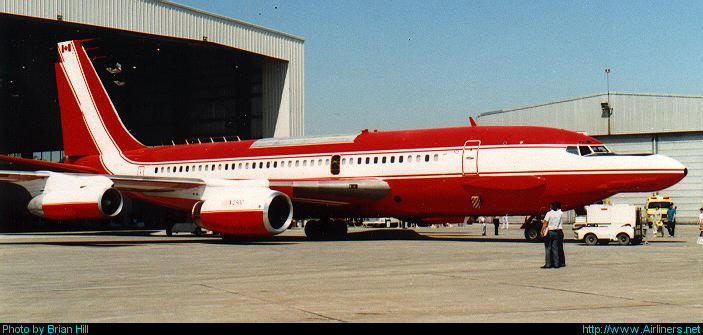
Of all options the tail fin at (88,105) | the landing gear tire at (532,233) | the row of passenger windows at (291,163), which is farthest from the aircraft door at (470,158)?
the tail fin at (88,105)

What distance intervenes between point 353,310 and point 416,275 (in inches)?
193

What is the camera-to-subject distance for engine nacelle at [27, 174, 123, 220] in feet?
82.2

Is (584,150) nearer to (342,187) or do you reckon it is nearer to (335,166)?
→ (342,187)

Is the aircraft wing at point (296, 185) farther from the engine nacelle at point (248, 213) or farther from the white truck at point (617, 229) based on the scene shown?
the white truck at point (617, 229)

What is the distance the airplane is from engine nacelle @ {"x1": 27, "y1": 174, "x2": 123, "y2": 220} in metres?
0.04

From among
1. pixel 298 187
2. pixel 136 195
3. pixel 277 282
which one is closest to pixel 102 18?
pixel 136 195

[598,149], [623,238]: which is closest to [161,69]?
[598,149]

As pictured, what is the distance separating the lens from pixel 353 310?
956 centimetres

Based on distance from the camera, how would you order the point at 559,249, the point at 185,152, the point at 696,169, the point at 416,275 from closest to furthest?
the point at 416,275 → the point at 559,249 → the point at 185,152 → the point at 696,169

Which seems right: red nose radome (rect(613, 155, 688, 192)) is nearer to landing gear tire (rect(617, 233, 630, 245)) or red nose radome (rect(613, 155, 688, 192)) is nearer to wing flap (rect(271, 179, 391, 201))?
landing gear tire (rect(617, 233, 630, 245))

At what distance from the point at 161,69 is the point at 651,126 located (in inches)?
1468

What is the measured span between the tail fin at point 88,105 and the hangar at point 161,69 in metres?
1.13

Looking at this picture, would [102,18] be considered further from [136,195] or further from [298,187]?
[298,187]

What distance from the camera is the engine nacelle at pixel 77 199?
25062 millimetres
